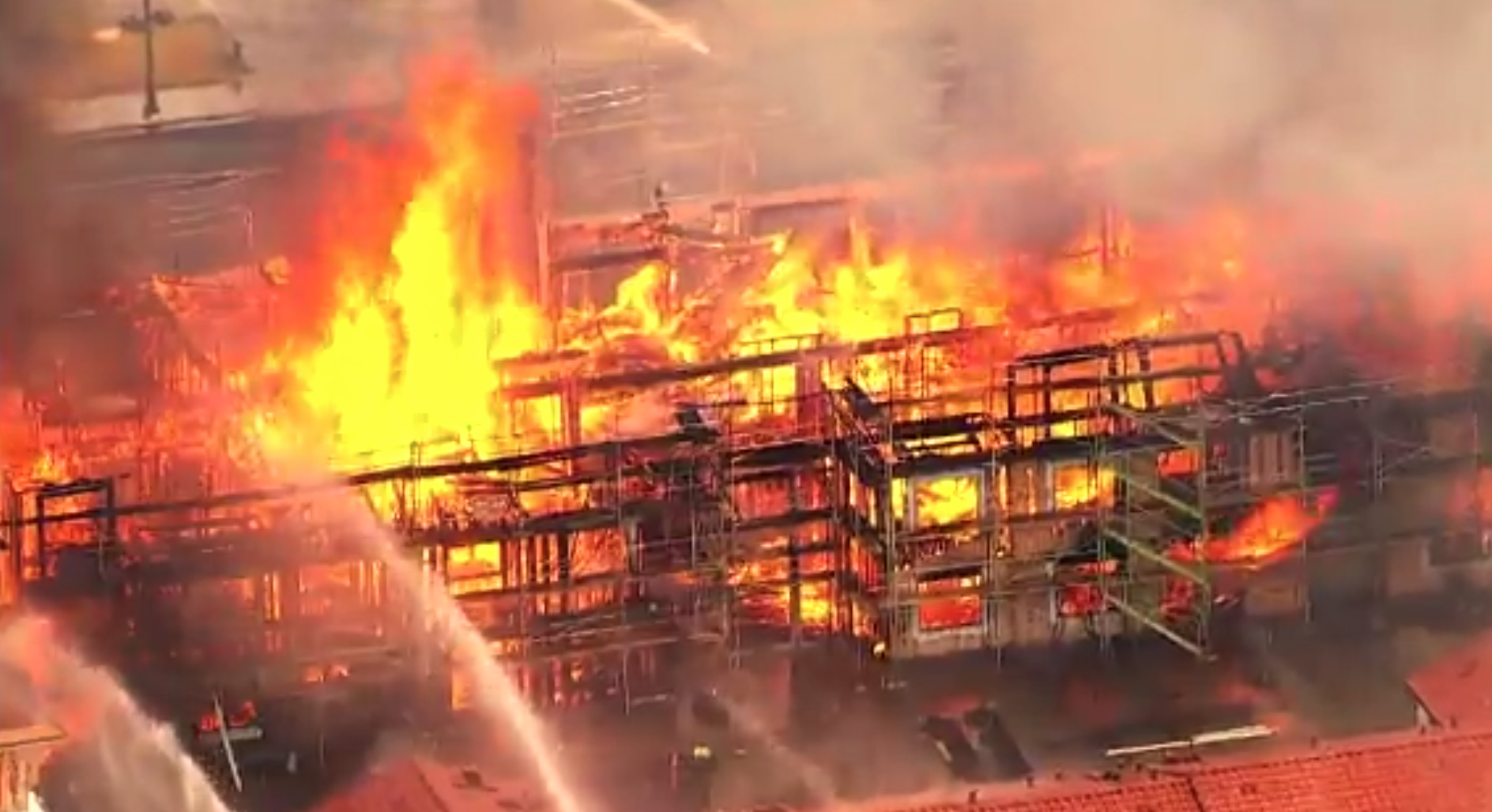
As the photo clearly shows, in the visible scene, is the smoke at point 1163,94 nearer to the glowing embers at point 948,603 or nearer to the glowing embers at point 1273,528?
the glowing embers at point 1273,528

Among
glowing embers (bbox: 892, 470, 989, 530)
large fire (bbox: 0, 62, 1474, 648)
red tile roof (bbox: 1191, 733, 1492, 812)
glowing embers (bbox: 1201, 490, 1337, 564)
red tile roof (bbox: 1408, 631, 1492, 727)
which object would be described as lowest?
red tile roof (bbox: 1191, 733, 1492, 812)

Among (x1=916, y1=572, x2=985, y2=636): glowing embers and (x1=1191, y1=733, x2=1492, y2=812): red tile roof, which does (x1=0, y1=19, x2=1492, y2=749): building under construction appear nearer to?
(x1=916, y1=572, x2=985, y2=636): glowing embers

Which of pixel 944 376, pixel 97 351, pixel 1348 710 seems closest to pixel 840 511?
pixel 944 376

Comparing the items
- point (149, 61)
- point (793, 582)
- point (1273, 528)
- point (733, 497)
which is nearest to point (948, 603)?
point (793, 582)

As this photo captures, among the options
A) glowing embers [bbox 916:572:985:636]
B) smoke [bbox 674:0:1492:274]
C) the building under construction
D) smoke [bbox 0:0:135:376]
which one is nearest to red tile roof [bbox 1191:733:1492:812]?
the building under construction

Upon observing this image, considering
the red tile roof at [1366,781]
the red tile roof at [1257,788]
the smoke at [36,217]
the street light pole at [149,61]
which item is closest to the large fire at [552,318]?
the smoke at [36,217]

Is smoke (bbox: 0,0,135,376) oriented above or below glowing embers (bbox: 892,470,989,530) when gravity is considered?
above

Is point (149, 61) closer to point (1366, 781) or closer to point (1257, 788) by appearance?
point (1257, 788)
